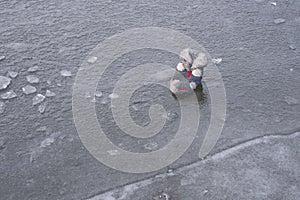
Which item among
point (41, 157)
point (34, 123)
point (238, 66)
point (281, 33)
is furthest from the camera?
point (281, 33)

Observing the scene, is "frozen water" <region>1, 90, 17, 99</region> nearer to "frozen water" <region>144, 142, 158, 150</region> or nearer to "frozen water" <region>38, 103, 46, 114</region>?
"frozen water" <region>38, 103, 46, 114</region>

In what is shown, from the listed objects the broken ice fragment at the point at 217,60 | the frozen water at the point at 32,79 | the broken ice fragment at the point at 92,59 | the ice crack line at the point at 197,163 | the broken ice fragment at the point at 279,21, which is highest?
the broken ice fragment at the point at 279,21

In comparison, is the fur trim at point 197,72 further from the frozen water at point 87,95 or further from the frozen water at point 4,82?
the frozen water at point 4,82

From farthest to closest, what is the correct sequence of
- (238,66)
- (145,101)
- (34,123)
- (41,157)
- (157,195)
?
(238,66) < (145,101) < (34,123) < (41,157) < (157,195)

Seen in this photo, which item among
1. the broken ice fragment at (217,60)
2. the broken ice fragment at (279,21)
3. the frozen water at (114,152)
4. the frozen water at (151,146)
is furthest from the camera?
the broken ice fragment at (279,21)

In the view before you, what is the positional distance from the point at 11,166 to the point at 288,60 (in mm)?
4538

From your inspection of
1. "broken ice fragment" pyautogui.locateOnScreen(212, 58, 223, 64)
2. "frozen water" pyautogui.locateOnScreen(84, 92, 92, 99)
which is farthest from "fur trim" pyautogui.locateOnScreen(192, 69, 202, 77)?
"frozen water" pyautogui.locateOnScreen(84, 92, 92, 99)

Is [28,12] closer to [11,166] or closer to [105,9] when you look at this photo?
[105,9]

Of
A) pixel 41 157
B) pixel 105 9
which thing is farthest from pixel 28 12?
pixel 41 157

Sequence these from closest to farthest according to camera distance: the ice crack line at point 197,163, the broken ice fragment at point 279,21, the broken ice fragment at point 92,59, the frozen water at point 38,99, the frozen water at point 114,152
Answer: the ice crack line at point 197,163
the frozen water at point 114,152
the frozen water at point 38,99
the broken ice fragment at point 92,59
the broken ice fragment at point 279,21

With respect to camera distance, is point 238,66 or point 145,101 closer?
point 145,101

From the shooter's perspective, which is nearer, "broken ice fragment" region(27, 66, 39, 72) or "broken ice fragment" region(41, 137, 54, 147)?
"broken ice fragment" region(41, 137, 54, 147)

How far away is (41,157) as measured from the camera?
466cm

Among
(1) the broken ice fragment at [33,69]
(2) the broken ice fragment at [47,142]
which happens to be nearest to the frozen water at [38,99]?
(1) the broken ice fragment at [33,69]
